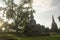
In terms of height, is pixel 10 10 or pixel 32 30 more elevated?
pixel 10 10

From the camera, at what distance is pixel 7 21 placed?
2128 cm

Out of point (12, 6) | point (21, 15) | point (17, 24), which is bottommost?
point (17, 24)

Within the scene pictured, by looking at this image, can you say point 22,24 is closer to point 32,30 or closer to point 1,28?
point 32,30

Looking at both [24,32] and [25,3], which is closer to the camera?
[24,32]

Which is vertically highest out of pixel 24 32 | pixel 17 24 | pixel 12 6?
pixel 12 6

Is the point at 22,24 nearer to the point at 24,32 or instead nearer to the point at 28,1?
the point at 24,32

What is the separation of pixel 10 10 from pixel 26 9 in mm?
2664

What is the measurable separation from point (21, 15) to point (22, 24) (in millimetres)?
1565

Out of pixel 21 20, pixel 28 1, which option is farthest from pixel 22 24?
pixel 28 1

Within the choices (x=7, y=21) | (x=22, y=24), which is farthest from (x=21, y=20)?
(x=7, y=21)

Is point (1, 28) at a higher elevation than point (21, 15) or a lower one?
lower

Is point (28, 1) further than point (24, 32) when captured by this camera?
Yes

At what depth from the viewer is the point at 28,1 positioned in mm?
21250

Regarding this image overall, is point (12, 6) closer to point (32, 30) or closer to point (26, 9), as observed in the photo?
point (26, 9)
